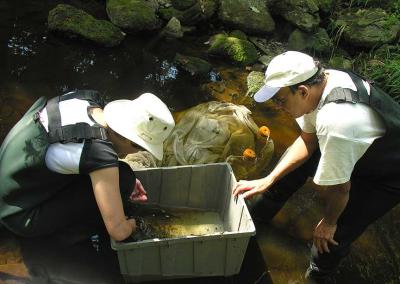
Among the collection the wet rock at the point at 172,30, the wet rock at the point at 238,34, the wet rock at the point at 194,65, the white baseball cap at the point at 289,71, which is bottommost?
the wet rock at the point at 194,65

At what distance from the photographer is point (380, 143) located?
2.64m

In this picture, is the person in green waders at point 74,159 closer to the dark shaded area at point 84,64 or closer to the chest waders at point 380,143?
the chest waders at point 380,143

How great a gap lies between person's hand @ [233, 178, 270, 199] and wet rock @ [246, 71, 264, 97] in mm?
2647

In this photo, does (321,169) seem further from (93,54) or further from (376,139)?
(93,54)

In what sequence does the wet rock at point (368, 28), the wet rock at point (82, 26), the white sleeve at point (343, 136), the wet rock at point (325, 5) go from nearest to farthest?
the white sleeve at point (343, 136) → the wet rock at point (82, 26) → the wet rock at point (368, 28) → the wet rock at point (325, 5)

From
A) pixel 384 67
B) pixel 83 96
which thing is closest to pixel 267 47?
pixel 384 67

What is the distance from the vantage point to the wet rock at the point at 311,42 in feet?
22.2

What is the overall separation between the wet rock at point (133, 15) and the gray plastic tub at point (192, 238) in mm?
3764

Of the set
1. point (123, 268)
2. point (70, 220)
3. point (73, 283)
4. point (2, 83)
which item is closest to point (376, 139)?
point (123, 268)

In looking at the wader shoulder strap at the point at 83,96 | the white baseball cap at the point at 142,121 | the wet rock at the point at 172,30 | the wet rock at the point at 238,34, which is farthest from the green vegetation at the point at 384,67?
the wader shoulder strap at the point at 83,96

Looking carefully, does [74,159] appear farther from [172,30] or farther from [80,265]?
[172,30]

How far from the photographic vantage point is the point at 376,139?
261 centimetres

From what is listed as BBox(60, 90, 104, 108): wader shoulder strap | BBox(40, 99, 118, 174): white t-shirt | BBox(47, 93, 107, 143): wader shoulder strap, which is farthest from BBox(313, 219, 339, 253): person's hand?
BBox(60, 90, 104, 108): wader shoulder strap

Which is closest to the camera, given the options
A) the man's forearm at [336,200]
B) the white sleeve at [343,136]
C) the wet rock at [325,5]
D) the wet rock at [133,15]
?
the white sleeve at [343,136]
